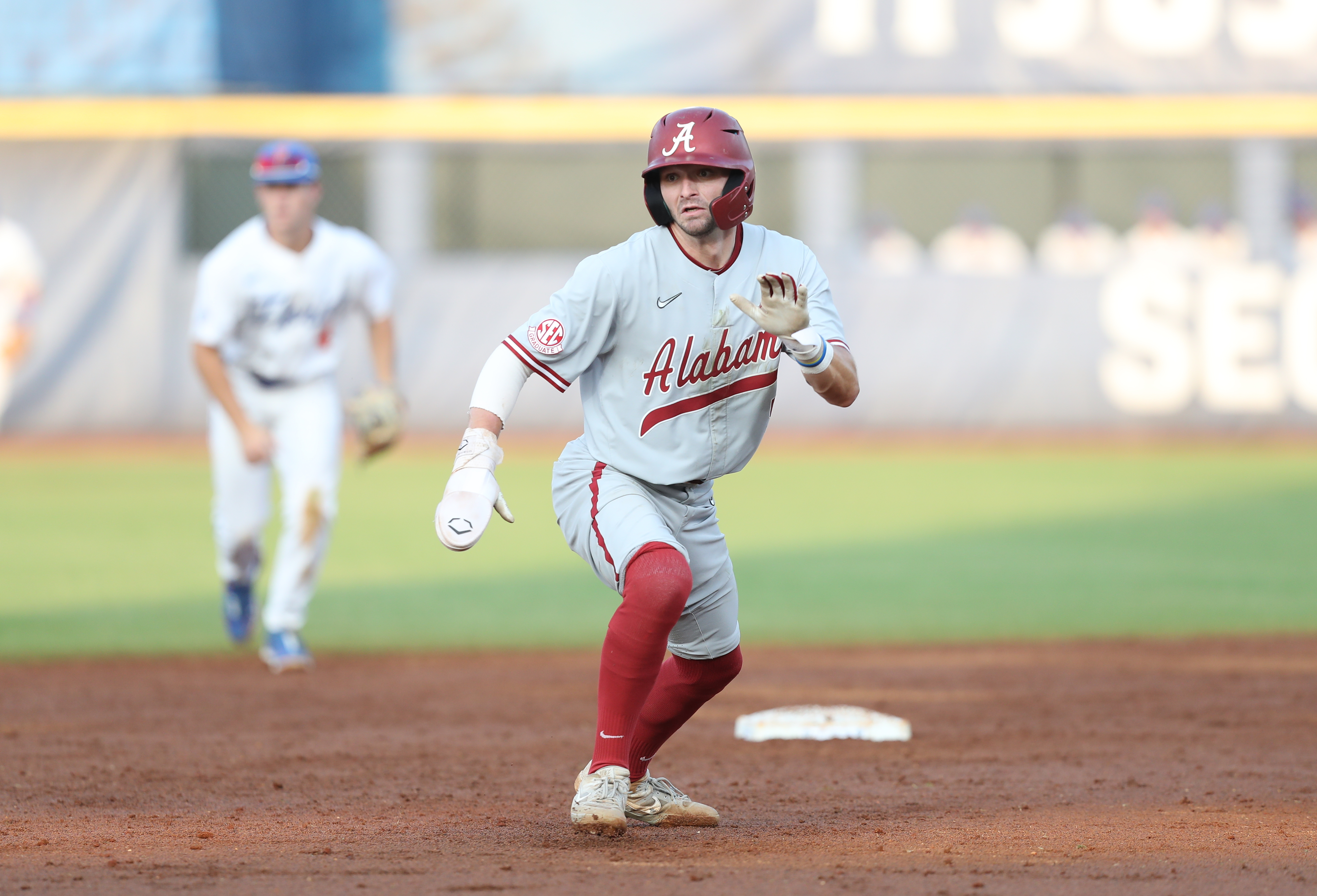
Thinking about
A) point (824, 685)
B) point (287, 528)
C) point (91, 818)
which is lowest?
point (91, 818)

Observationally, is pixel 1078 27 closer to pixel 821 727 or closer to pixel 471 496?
pixel 821 727

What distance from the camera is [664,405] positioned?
4.28 m

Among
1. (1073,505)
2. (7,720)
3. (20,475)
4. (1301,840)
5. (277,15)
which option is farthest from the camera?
(277,15)

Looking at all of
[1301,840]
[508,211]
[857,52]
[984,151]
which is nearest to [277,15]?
[508,211]

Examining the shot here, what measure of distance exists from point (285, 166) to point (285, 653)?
83.8 inches

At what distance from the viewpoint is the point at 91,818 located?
14.5 ft

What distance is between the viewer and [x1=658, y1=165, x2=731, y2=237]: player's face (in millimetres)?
4242

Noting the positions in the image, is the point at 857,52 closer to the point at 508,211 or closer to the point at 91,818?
the point at 508,211

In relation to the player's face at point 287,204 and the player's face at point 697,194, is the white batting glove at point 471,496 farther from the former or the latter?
the player's face at point 287,204

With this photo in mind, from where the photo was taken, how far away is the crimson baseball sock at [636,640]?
13.0 ft

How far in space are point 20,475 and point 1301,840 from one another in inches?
526

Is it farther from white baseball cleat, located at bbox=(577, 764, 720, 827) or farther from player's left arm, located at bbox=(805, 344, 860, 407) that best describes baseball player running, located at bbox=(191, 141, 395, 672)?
player's left arm, located at bbox=(805, 344, 860, 407)

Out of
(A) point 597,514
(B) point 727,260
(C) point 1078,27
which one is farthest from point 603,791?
(C) point 1078,27

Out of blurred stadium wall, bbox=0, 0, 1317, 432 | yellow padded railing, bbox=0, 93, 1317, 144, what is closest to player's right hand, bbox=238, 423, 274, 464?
blurred stadium wall, bbox=0, 0, 1317, 432
